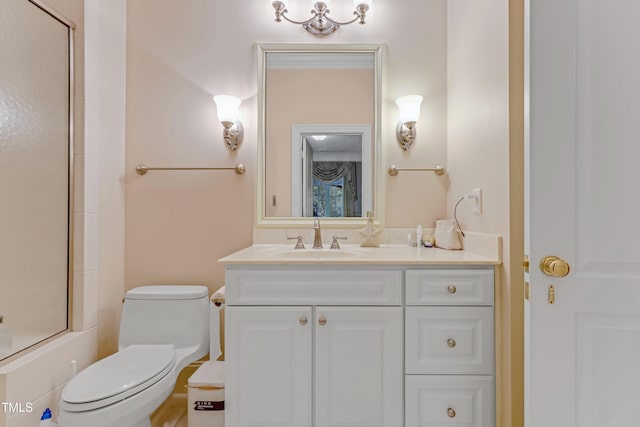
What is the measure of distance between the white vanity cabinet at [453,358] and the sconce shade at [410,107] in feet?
3.03

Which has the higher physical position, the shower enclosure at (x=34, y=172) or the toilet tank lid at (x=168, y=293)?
the shower enclosure at (x=34, y=172)

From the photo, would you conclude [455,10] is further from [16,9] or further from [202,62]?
[16,9]

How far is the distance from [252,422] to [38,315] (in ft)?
3.58

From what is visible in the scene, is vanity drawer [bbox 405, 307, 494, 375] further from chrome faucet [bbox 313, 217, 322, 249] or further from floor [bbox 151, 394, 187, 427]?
floor [bbox 151, 394, 187, 427]

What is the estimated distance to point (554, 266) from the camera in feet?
3.18

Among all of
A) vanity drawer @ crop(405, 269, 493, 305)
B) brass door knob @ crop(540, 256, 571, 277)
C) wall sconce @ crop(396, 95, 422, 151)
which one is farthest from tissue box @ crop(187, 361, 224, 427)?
wall sconce @ crop(396, 95, 422, 151)

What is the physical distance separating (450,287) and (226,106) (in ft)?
4.80

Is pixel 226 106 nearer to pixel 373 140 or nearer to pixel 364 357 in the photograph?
pixel 373 140

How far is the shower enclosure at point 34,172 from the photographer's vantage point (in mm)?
1349

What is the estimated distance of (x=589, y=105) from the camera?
38.5 inches

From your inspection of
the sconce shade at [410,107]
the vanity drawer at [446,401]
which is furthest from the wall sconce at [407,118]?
the vanity drawer at [446,401]

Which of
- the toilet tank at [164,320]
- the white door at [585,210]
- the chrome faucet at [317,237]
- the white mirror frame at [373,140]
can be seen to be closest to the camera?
the white door at [585,210]

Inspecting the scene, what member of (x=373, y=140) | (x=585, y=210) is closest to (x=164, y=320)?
(x=373, y=140)

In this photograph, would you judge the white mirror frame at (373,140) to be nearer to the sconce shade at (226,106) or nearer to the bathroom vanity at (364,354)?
the sconce shade at (226,106)
